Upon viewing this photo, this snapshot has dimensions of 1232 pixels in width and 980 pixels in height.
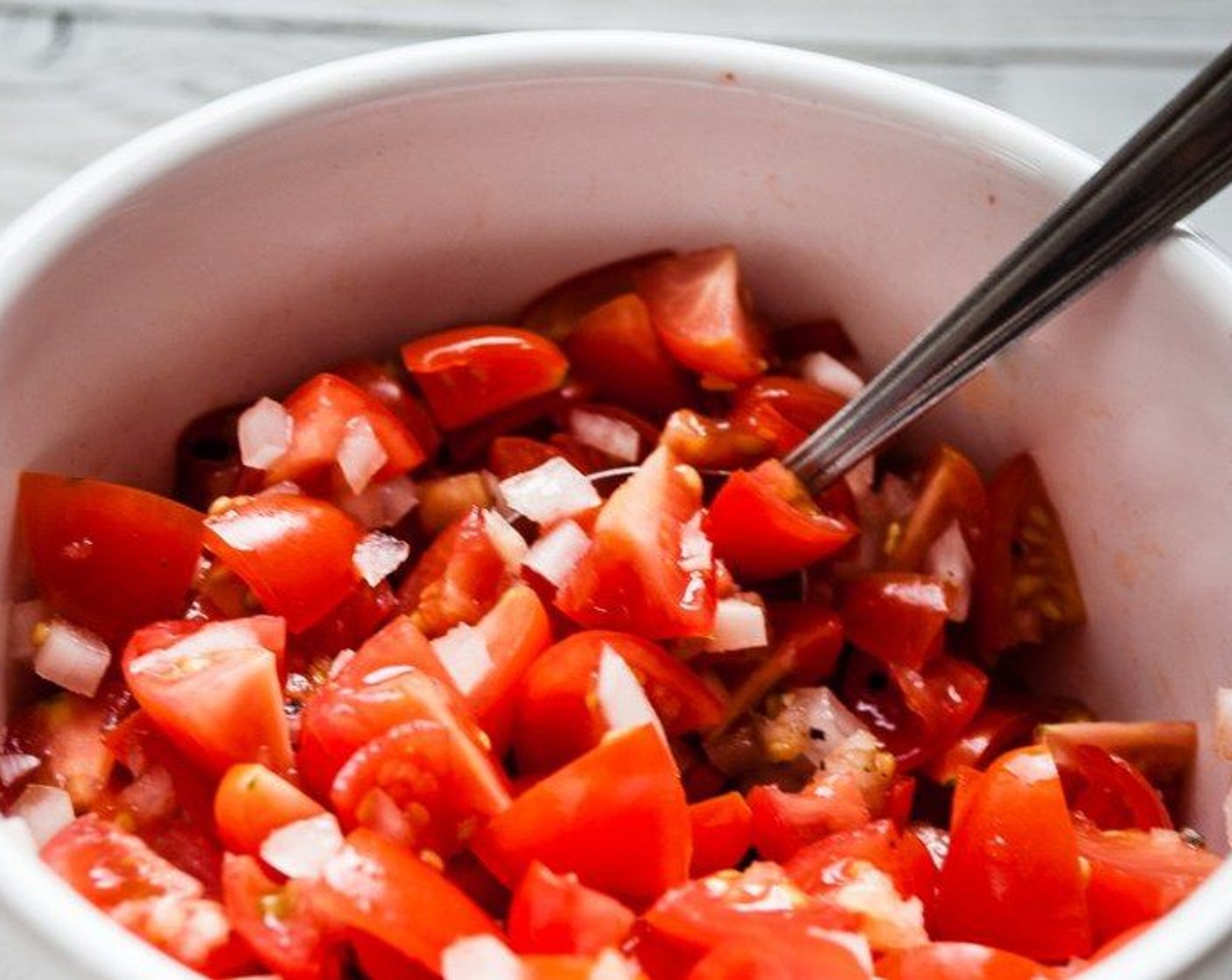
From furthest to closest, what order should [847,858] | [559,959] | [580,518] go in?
[580,518] → [847,858] → [559,959]

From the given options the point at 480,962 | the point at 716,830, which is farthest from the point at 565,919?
the point at 716,830

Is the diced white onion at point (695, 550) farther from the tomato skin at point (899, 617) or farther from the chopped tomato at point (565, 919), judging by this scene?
the chopped tomato at point (565, 919)

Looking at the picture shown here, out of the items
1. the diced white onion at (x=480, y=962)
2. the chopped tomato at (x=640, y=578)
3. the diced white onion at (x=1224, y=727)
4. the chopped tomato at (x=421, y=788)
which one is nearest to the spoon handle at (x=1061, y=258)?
the chopped tomato at (x=640, y=578)

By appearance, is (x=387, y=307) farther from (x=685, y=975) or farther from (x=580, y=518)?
(x=685, y=975)

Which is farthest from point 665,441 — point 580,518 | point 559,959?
point 559,959

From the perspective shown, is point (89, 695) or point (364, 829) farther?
point (89, 695)

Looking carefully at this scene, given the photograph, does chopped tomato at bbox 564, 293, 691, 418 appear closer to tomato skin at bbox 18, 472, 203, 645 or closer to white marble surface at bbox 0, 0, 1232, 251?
tomato skin at bbox 18, 472, 203, 645

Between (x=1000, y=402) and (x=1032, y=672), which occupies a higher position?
(x=1000, y=402)
